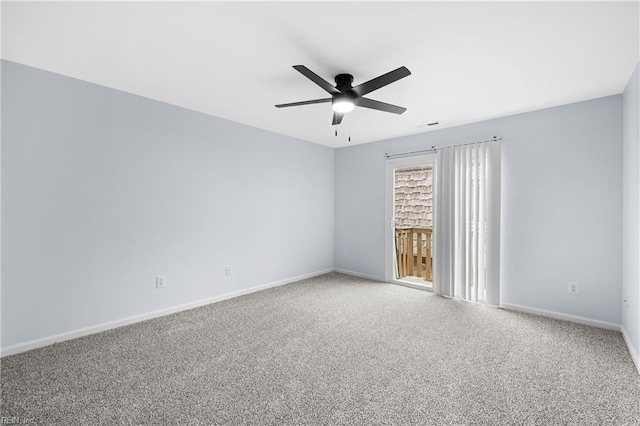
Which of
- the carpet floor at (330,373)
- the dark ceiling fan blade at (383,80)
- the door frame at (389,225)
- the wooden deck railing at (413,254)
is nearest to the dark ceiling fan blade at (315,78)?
the dark ceiling fan blade at (383,80)

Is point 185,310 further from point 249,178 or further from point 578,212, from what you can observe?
point 578,212

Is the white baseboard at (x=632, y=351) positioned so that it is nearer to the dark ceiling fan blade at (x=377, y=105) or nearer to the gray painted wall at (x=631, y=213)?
the gray painted wall at (x=631, y=213)

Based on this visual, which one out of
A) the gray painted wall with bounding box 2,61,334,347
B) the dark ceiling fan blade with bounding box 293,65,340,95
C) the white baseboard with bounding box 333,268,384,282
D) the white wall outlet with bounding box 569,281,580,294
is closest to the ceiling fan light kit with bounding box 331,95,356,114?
the dark ceiling fan blade with bounding box 293,65,340,95

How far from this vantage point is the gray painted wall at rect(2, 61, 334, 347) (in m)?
2.36

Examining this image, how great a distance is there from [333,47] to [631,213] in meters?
2.89

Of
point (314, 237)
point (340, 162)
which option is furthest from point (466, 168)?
point (314, 237)

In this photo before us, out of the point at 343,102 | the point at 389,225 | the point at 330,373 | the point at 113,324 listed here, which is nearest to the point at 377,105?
the point at 343,102

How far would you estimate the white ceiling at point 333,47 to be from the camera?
1688 millimetres

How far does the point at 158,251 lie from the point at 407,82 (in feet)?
10.2

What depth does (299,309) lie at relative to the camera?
3410 mm

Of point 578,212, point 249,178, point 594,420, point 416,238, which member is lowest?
point 594,420

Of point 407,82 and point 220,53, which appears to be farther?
point 407,82

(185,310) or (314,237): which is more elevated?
(314,237)

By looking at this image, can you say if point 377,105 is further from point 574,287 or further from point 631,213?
point 574,287
